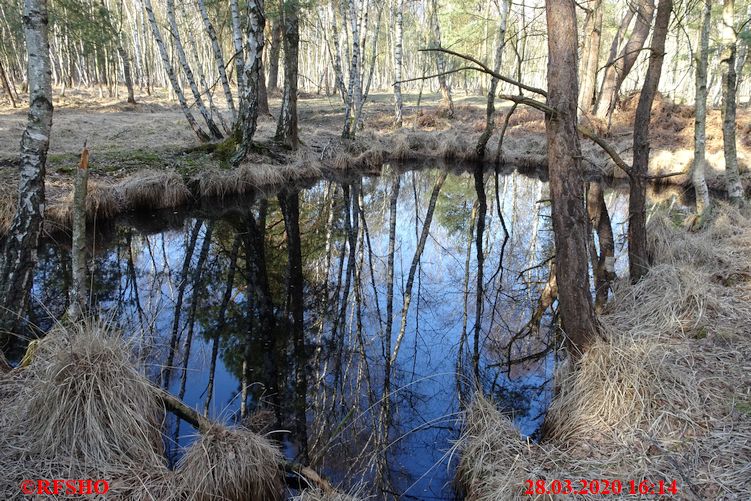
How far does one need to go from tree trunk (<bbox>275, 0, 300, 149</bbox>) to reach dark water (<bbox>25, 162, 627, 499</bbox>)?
3541 mm

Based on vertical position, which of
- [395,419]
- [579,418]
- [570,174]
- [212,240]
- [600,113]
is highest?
[600,113]

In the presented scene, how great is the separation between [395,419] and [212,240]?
17.5 ft

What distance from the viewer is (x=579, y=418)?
3316 millimetres

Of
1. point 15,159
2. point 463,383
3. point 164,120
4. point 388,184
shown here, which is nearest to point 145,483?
point 463,383

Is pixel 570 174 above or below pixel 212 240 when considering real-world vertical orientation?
above

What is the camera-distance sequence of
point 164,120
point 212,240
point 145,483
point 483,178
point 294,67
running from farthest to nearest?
1. point 164,120
2. point 483,178
3. point 294,67
4. point 212,240
5. point 145,483

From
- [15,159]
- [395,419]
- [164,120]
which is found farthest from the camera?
[164,120]

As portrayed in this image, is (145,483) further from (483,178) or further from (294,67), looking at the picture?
(483,178)

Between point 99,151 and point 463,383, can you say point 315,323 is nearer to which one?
point 463,383

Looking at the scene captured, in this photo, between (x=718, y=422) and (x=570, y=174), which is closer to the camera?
(x=718, y=422)
